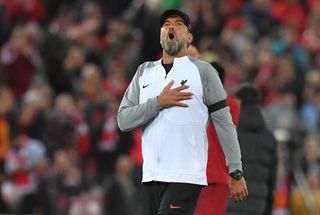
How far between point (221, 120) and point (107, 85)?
8.76 metres

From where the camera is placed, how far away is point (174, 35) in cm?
757

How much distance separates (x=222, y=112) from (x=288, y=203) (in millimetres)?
6734

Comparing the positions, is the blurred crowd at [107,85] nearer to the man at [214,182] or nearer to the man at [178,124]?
the man at [214,182]

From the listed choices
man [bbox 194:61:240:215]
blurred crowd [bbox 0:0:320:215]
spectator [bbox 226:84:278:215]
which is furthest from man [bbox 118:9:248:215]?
blurred crowd [bbox 0:0:320:215]

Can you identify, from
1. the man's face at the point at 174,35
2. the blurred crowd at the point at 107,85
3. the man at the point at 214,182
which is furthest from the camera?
the blurred crowd at the point at 107,85

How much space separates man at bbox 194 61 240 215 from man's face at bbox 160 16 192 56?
86 centimetres

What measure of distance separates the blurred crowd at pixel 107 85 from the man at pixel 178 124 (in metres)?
5.30

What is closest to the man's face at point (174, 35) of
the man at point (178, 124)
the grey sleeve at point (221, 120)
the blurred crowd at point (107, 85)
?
the man at point (178, 124)

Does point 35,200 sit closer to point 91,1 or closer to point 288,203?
point 288,203

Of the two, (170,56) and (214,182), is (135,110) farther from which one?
(214,182)

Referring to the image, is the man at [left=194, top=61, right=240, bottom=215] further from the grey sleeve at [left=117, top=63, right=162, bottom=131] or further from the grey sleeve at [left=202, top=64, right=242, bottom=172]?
Answer: the grey sleeve at [left=117, top=63, right=162, bottom=131]

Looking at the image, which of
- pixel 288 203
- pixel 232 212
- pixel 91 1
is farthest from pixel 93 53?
pixel 232 212

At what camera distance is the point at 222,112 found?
7543 millimetres

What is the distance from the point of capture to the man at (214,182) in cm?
830
